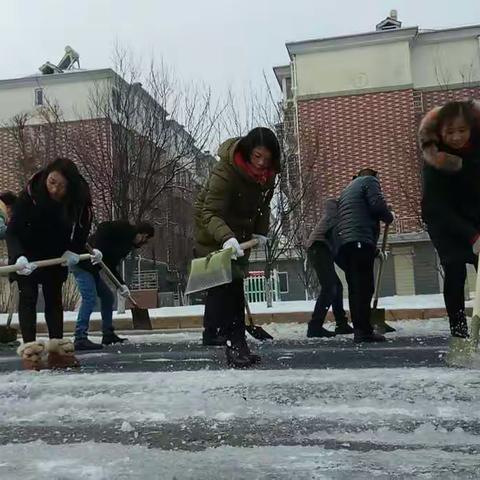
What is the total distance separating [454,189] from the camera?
4.49m

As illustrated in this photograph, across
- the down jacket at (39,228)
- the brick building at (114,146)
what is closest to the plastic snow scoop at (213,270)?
the down jacket at (39,228)

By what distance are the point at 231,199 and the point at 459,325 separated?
1.85 meters

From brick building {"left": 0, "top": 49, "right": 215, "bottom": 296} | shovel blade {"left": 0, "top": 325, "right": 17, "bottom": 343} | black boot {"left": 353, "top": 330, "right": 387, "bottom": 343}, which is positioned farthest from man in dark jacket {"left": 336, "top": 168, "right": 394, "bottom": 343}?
brick building {"left": 0, "top": 49, "right": 215, "bottom": 296}

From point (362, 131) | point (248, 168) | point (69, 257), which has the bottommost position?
point (69, 257)

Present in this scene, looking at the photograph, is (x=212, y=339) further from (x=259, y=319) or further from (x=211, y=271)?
(x=259, y=319)

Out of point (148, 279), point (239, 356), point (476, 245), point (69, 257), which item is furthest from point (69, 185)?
point (148, 279)

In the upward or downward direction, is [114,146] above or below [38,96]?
below

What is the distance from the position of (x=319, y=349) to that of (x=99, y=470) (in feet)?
10.8

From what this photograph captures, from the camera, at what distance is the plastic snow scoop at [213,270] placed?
14.2 feet

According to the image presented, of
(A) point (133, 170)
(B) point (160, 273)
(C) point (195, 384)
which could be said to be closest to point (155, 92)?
(A) point (133, 170)

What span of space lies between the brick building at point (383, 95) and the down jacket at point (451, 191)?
18.5m

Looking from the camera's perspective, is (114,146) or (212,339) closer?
(212,339)

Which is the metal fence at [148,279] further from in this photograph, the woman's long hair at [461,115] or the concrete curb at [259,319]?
the woman's long hair at [461,115]

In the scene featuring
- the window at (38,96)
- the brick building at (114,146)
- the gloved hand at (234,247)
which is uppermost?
the window at (38,96)
